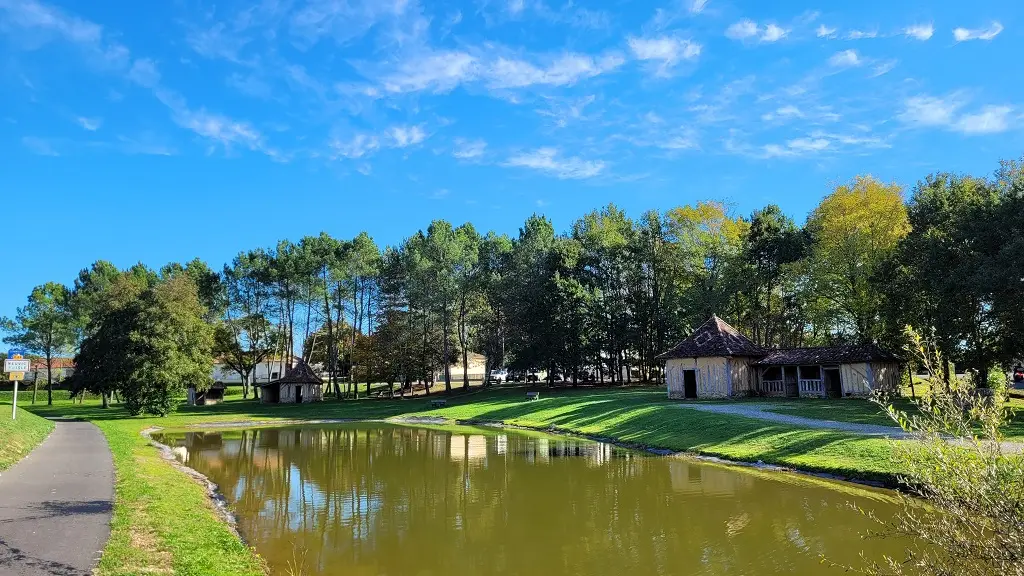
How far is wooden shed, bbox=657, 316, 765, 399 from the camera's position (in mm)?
33594

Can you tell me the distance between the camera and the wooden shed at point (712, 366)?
33.6 metres

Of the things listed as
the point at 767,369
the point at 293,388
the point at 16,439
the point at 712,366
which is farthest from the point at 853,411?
the point at 293,388

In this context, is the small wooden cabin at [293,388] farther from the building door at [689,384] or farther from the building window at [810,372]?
the building window at [810,372]

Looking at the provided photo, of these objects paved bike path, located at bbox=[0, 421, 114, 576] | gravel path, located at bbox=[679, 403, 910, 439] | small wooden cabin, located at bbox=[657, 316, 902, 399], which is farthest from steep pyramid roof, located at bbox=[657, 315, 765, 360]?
paved bike path, located at bbox=[0, 421, 114, 576]

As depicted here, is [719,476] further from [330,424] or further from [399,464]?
[330,424]

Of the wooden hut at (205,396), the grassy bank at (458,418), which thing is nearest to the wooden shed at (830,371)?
the grassy bank at (458,418)

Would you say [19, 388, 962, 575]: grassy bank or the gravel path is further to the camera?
the gravel path

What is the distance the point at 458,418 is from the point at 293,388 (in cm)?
2253

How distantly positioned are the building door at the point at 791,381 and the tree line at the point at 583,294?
5.19 meters

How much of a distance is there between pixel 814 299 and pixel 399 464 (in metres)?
33.4

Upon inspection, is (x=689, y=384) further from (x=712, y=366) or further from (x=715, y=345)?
(x=715, y=345)

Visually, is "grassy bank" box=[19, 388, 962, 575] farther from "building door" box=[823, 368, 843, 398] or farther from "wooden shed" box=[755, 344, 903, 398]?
"building door" box=[823, 368, 843, 398]

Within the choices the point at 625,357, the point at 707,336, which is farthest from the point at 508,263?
the point at 707,336

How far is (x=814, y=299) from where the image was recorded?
135 feet
